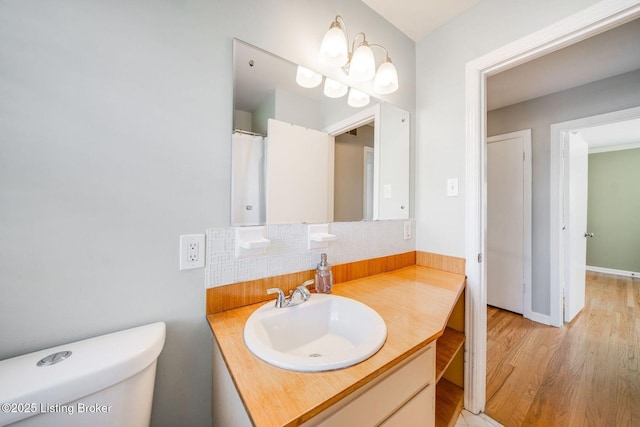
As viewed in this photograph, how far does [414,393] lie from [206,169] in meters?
1.05

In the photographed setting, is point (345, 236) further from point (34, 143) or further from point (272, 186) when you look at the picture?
point (34, 143)

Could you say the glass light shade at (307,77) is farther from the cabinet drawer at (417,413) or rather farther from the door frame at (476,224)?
the cabinet drawer at (417,413)

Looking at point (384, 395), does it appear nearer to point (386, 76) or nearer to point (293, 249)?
point (293, 249)

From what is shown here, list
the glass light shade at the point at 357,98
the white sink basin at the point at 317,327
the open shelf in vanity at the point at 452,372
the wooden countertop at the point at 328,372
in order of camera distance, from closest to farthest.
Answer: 1. the wooden countertop at the point at 328,372
2. the white sink basin at the point at 317,327
3. the open shelf in vanity at the point at 452,372
4. the glass light shade at the point at 357,98

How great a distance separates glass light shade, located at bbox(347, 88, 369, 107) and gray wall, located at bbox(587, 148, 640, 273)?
18.6 feet

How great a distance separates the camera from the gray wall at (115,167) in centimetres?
61

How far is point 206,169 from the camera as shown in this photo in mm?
869

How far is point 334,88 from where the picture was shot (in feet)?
4.08

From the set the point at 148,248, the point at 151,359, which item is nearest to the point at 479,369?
the point at 151,359

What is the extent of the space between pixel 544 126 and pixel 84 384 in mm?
3791

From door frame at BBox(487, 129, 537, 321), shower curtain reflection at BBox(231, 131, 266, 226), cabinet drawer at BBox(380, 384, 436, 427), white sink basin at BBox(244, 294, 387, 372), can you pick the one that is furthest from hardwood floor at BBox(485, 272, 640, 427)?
shower curtain reflection at BBox(231, 131, 266, 226)

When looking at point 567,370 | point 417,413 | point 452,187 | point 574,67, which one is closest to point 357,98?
point 452,187

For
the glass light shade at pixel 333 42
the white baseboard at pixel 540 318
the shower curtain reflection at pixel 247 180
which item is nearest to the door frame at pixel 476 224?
the glass light shade at pixel 333 42

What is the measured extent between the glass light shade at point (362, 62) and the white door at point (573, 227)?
2.51m
